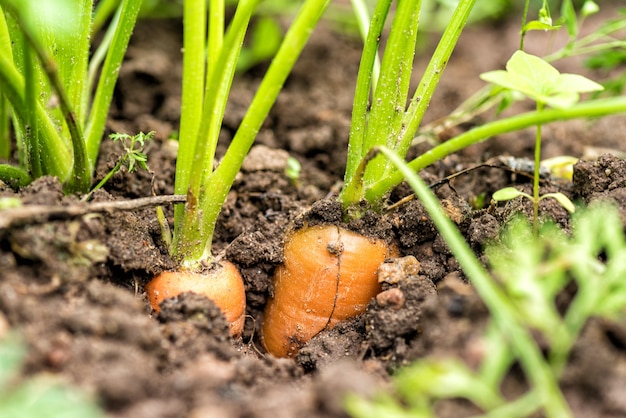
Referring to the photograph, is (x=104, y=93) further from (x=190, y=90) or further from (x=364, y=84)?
(x=364, y=84)

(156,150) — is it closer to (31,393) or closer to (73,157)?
(73,157)

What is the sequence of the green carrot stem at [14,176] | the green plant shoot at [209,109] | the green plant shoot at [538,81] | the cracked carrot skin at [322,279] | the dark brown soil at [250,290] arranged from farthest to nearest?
the cracked carrot skin at [322,279]
the green carrot stem at [14,176]
the green plant shoot at [209,109]
the green plant shoot at [538,81]
the dark brown soil at [250,290]

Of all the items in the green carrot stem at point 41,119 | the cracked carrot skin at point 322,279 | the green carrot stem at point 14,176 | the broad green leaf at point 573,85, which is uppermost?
the broad green leaf at point 573,85

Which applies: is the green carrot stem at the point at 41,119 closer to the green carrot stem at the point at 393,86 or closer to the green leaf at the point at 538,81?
the green carrot stem at the point at 393,86

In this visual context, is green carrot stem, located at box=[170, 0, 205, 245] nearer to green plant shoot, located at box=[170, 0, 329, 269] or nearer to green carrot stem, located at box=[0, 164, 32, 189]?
green plant shoot, located at box=[170, 0, 329, 269]

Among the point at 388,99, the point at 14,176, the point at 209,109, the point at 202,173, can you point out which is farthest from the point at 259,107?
the point at 14,176

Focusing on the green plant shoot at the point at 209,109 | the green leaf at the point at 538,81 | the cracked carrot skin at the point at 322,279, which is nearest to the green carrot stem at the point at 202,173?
the green plant shoot at the point at 209,109
